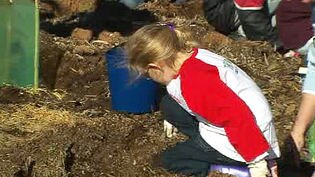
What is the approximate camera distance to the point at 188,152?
3.86 metres

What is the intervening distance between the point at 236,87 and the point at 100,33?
3.25 m

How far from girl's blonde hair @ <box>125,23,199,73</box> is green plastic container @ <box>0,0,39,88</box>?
69.9 inches

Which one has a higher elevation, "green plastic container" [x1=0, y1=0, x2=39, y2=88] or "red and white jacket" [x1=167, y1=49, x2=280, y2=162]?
"red and white jacket" [x1=167, y1=49, x2=280, y2=162]

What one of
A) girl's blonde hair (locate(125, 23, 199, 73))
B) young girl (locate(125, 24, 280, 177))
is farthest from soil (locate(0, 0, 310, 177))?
girl's blonde hair (locate(125, 23, 199, 73))

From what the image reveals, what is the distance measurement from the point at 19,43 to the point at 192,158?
183 centimetres

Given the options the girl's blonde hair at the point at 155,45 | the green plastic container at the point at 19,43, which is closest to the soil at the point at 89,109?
the green plastic container at the point at 19,43

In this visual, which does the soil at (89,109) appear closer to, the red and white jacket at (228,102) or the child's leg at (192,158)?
the child's leg at (192,158)

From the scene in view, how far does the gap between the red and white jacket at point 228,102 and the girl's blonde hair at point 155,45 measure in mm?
74

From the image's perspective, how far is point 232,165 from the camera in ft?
12.1

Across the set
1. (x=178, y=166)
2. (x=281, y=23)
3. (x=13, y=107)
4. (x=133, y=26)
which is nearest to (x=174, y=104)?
(x=178, y=166)

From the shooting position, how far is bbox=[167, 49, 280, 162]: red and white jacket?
330cm

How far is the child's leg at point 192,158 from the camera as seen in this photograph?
373 centimetres

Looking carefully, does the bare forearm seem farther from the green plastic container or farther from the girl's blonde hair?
the green plastic container

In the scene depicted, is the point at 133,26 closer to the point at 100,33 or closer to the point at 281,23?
the point at 100,33
